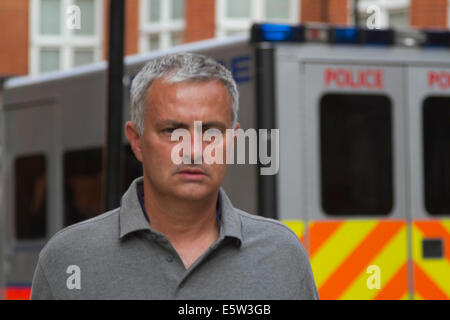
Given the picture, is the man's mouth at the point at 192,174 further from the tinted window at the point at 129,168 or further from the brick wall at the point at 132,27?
the brick wall at the point at 132,27

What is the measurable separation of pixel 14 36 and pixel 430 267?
688 inches

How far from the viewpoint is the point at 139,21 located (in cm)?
2206

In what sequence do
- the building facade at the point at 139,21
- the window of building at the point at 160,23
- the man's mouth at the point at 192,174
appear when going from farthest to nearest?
1. the window of building at the point at 160,23
2. the building facade at the point at 139,21
3. the man's mouth at the point at 192,174

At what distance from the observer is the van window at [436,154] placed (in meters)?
6.43

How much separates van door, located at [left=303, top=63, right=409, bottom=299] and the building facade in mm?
15172

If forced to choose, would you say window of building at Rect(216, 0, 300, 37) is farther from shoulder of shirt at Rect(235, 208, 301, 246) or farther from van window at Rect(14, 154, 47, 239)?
shoulder of shirt at Rect(235, 208, 301, 246)

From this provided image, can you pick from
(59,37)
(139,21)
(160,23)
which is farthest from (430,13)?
(59,37)

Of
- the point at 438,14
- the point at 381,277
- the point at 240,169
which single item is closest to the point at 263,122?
the point at 240,169

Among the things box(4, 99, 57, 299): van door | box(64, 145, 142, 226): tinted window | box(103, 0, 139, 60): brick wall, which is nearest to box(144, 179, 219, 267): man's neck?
box(64, 145, 142, 226): tinted window

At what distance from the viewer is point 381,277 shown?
6.16 meters

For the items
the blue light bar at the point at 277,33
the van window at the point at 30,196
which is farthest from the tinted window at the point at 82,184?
the blue light bar at the point at 277,33

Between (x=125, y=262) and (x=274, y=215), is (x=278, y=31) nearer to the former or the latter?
(x=274, y=215)

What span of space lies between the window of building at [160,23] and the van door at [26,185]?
13.3 m

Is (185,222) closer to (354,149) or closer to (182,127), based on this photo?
(182,127)
